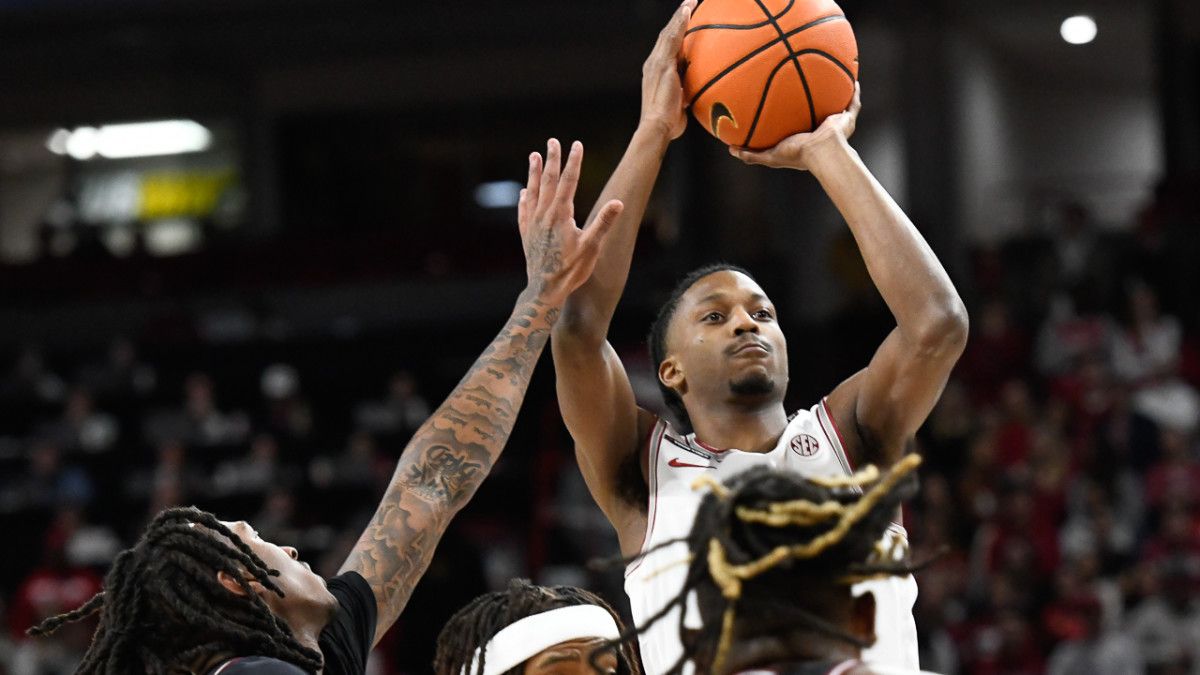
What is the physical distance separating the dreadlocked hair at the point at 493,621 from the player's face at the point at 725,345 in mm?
536

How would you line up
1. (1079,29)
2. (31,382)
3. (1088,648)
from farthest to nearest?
(1079,29) < (31,382) < (1088,648)

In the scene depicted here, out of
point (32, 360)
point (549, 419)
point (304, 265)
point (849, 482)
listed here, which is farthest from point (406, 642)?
point (849, 482)

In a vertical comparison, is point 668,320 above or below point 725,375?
above

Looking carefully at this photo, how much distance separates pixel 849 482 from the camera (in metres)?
2.33

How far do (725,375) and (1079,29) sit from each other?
14.6 metres

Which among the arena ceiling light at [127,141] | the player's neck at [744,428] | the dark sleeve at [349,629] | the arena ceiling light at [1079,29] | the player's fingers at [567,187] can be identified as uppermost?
the arena ceiling light at [1079,29]

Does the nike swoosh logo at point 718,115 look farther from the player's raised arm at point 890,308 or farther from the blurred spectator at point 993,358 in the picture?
the blurred spectator at point 993,358

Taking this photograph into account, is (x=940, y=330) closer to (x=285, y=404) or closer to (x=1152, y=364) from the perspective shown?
(x=1152, y=364)

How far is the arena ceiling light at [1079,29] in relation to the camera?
664 inches

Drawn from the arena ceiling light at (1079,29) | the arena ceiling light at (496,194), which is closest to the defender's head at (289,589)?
the arena ceiling light at (1079,29)

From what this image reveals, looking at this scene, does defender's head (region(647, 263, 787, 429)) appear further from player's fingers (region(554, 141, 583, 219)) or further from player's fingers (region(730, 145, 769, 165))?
player's fingers (region(554, 141, 583, 219))

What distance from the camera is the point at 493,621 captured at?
3.56 metres

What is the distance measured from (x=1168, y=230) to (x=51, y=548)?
9.48m

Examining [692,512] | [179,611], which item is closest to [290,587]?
[179,611]
